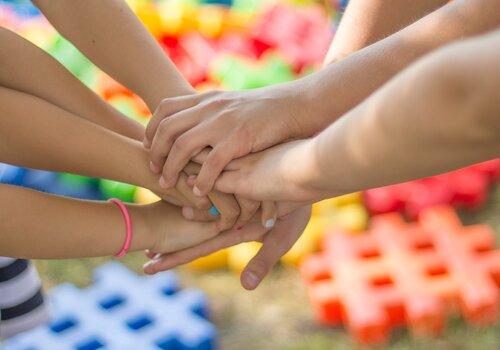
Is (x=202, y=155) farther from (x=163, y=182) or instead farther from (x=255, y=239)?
(x=255, y=239)

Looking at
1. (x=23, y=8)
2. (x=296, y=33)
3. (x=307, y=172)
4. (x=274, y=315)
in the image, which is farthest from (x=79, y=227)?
(x=23, y=8)

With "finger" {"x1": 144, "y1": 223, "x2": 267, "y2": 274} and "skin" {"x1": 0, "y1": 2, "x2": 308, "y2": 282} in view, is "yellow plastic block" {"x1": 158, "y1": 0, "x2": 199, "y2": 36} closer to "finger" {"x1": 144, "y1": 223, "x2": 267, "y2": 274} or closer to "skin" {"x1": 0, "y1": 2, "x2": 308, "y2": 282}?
"skin" {"x1": 0, "y1": 2, "x2": 308, "y2": 282}

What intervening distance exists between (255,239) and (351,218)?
0.55 m

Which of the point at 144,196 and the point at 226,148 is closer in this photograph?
the point at 226,148

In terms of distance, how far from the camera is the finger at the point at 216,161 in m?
1.20

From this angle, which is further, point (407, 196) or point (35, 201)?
point (407, 196)

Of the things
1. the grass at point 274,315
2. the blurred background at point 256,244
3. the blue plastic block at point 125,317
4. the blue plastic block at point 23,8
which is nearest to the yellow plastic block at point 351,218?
the blurred background at point 256,244

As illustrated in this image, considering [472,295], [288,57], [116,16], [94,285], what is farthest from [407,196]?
[116,16]

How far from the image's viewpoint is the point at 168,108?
4.12 feet

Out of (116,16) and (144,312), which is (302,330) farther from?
(116,16)

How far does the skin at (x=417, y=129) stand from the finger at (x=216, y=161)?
153 mm

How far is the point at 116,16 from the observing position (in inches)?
52.6

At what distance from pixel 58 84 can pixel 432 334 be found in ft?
2.54

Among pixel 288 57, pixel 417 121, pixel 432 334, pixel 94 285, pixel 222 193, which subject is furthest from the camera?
pixel 288 57
